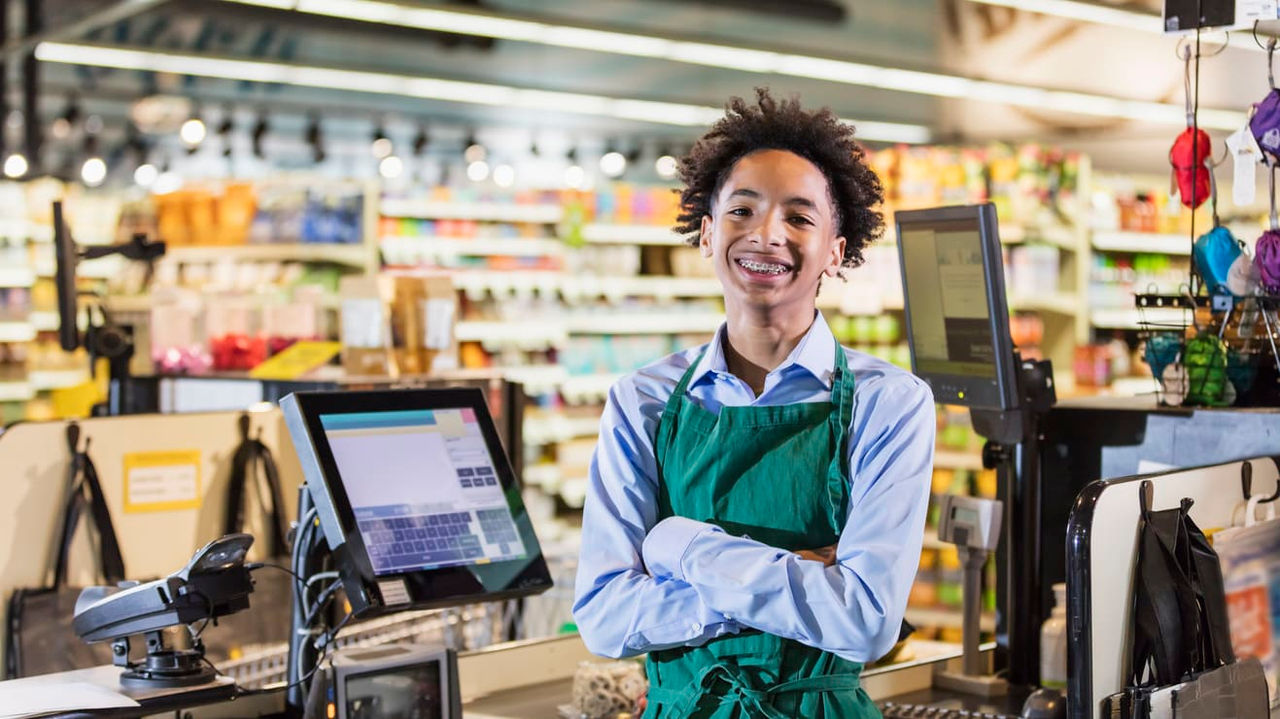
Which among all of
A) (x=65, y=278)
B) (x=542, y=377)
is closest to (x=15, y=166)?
(x=542, y=377)

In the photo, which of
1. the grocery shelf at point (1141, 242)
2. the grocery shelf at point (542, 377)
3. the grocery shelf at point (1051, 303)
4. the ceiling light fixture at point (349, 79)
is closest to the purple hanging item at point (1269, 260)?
the grocery shelf at point (1051, 303)

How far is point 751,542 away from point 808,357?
0.91 feet

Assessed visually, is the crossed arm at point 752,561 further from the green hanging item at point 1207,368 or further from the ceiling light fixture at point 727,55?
the ceiling light fixture at point 727,55

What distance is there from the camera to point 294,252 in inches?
313

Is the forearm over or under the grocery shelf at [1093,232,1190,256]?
under

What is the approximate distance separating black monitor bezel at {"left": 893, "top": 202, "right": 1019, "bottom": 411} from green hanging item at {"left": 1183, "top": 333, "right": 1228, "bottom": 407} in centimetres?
39

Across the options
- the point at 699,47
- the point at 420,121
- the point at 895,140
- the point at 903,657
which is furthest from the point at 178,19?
the point at 903,657

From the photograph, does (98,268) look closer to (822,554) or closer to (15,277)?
(15,277)

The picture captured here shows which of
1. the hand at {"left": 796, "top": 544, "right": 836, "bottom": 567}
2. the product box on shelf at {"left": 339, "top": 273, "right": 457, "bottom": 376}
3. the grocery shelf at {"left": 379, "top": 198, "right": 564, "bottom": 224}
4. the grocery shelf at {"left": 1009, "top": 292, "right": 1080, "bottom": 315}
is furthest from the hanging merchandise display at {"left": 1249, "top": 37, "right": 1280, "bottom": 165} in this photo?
the grocery shelf at {"left": 379, "top": 198, "right": 564, "bottom": 224}

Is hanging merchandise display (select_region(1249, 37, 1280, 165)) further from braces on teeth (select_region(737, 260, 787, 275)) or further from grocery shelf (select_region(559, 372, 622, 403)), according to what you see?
grocery shelf (select_region(559, 372, 622, 403))

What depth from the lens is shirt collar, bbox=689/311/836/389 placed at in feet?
6.46

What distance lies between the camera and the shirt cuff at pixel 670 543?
1877mm

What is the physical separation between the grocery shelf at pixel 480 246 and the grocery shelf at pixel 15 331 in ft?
8.56

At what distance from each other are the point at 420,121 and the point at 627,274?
359 inches
